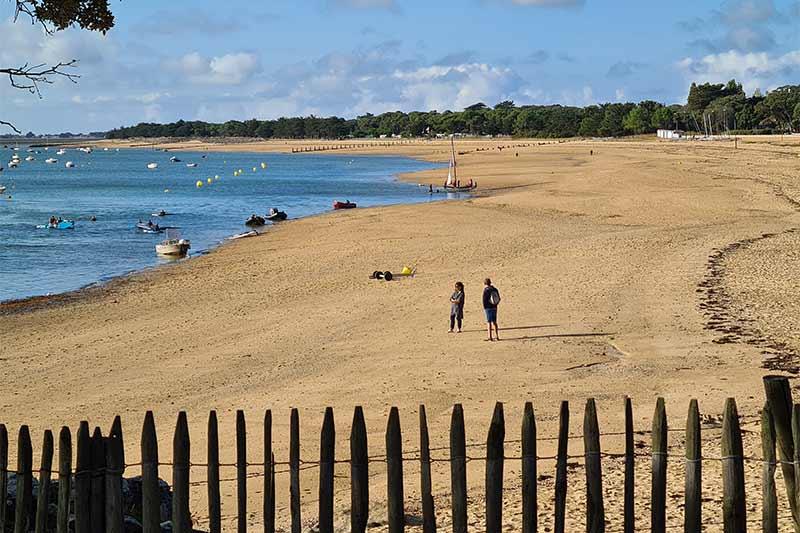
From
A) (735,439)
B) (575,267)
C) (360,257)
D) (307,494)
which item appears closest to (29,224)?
(360,257)

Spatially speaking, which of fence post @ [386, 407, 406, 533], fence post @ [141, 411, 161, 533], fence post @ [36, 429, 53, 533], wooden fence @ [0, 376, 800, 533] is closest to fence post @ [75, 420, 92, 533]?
wooden fence @ [0, 376, 800, 533]

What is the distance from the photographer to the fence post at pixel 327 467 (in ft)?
20.8

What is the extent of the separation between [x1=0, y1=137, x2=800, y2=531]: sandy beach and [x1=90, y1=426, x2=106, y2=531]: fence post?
2.87 meters

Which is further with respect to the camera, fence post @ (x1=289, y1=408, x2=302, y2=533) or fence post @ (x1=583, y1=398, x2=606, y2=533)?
fence post @ (x1=289, y1=408, x2=302, y2=533)

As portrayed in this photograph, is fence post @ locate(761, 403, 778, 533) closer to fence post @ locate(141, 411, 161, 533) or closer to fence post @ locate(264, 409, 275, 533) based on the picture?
fence post @ locate(264, 409, 275, 533)

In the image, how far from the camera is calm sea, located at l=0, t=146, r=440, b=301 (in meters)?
40.9

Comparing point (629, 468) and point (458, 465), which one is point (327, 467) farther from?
point (629, 468)

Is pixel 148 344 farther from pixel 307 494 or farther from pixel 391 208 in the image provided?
pixel 391 208

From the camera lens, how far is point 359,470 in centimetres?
651

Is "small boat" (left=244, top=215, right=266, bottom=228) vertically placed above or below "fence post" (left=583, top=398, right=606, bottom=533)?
below

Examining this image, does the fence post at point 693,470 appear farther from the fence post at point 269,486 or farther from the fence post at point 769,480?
the fence post at point 269,486

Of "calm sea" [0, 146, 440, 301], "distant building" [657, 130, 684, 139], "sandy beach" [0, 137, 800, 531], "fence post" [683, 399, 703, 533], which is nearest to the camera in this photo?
"fence post" [683, 399, 703, 533]

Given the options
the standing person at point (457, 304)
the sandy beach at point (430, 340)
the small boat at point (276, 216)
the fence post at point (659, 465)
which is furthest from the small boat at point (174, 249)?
the fence post at point (659, 465)

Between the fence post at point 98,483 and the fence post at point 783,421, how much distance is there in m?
4.17
